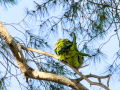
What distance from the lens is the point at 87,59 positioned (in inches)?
65.1

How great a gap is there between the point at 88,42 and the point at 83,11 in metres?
0.32

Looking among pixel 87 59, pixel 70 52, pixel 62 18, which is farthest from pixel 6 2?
pixel 87 59

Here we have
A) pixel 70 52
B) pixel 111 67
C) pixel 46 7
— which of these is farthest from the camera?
pixel 46 7

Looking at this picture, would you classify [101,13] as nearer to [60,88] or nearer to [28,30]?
[28,30]

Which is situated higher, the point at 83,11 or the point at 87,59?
the point at 83,11

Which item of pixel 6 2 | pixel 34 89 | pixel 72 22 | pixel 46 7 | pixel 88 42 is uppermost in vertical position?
pixel 6 2

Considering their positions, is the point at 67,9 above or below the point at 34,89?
above

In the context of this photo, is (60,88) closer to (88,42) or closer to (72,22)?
(88,42)

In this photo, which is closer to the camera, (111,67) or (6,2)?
(111,67)

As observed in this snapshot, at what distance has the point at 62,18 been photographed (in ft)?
5.39

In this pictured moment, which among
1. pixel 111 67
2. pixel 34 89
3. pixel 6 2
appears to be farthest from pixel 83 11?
pixel 34 89

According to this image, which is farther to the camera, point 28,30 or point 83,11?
point 83,11

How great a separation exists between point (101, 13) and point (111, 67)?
526 millimetres

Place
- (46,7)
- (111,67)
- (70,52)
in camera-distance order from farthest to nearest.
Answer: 1. (46,7)
2. (111,67)
3. (70,52)
